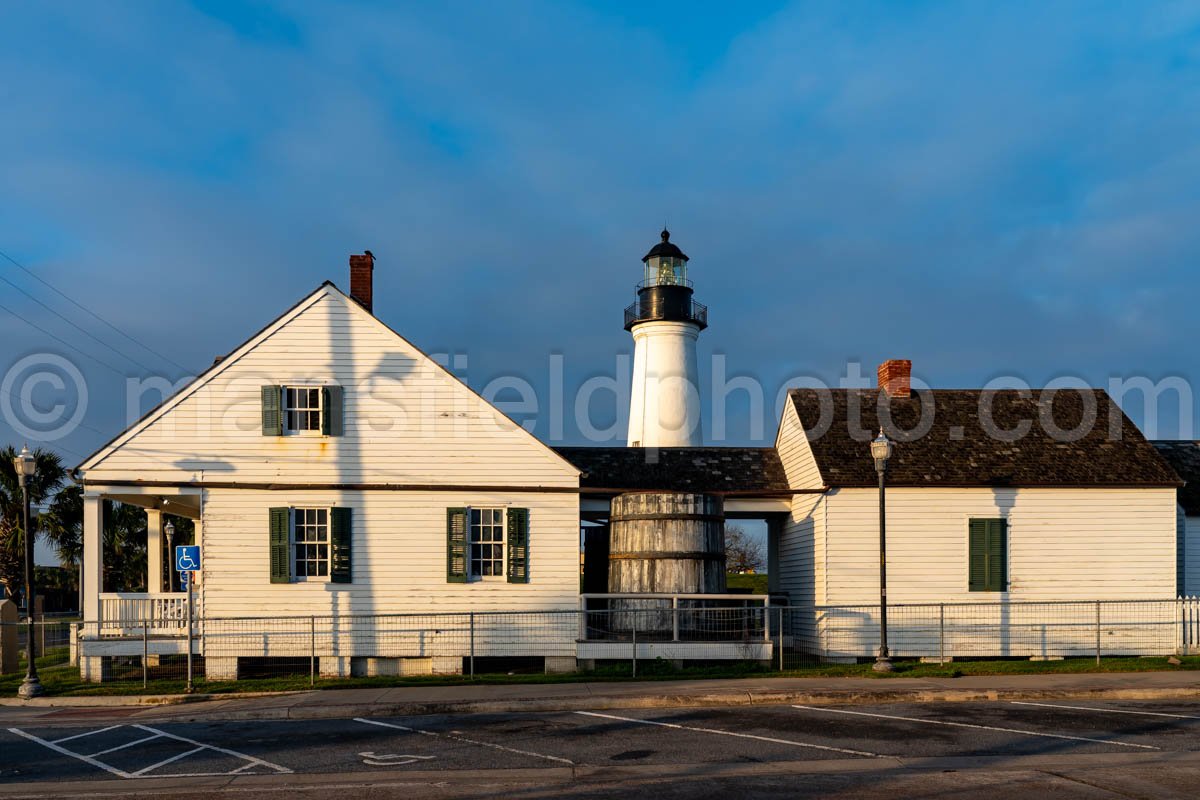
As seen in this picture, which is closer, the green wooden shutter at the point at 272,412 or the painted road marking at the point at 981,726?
the painted road marking at the point at 981,726

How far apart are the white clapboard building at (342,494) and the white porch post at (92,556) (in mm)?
34

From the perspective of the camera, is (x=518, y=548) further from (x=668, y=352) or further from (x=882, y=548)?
(x=668, y=352)

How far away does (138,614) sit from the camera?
69.6ft

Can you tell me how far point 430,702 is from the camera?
16.5m

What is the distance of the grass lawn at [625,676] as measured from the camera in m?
18.9

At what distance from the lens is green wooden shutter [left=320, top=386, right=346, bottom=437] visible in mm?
21609

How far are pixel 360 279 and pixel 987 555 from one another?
1407 cm

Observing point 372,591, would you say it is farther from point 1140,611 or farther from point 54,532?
point 54,532

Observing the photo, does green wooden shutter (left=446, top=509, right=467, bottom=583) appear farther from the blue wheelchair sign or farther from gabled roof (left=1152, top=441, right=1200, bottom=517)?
gabled roof (left=1152, top=441, right=1200, bottom=517)

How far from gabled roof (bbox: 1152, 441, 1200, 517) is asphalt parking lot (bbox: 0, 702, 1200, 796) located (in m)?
9.67

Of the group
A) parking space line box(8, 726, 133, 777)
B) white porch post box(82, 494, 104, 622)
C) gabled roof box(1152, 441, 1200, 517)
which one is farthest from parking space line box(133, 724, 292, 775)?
gabled roof box(1152, 441, 1200, 517)

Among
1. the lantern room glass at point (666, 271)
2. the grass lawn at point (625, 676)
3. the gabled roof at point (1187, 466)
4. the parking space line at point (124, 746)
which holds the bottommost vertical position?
the grass lawn at point (625, 676)

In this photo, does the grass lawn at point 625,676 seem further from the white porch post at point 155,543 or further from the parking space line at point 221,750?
the white porch post at point 155,543

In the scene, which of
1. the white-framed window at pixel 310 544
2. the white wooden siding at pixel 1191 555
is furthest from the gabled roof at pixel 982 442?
the white-framed window at pixel 310 544
